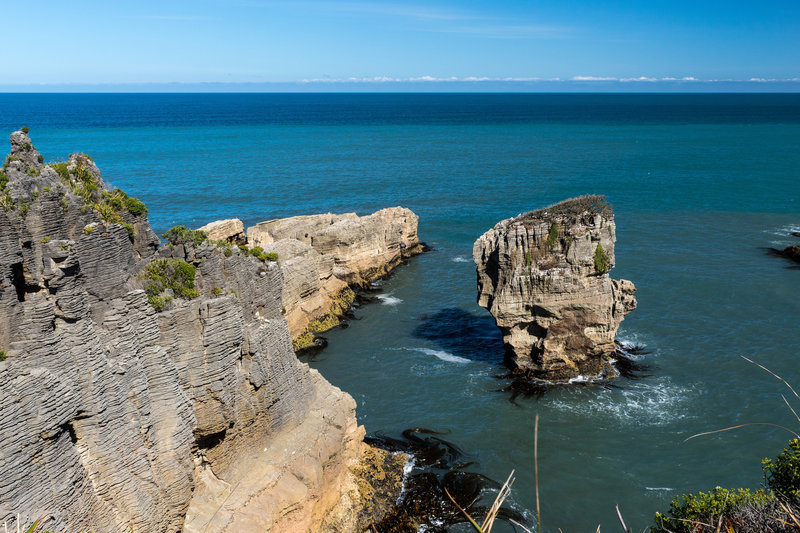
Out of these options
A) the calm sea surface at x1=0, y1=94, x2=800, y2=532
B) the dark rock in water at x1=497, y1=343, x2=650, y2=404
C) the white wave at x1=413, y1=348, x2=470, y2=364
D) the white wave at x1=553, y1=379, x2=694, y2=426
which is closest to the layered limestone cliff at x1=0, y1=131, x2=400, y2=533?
the calm sea surface at x1=0, y1=94, x2=800, y2=532

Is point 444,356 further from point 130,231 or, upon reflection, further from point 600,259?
point 130,231

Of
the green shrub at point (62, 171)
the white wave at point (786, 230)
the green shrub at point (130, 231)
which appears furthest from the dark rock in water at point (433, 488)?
the white wave at point (786, 230)

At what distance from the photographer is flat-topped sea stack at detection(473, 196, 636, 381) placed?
3719 cm

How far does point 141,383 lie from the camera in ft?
60.7

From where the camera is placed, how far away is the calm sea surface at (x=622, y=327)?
3159 cm

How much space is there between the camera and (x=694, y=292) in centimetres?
5312

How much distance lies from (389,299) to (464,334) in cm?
966

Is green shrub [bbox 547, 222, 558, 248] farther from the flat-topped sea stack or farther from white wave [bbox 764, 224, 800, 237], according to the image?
white wave [bbox 764, 224, 800, 237]

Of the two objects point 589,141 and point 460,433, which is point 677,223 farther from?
point 589,141

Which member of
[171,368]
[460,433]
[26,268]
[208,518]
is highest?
[26,268]

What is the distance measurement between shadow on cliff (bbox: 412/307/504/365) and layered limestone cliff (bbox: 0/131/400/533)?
18882mm

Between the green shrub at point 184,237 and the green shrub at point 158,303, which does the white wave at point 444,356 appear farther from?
the green shrub at point 158,303

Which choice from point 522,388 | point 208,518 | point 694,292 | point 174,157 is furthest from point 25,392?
point 174,157

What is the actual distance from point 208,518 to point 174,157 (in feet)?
407
